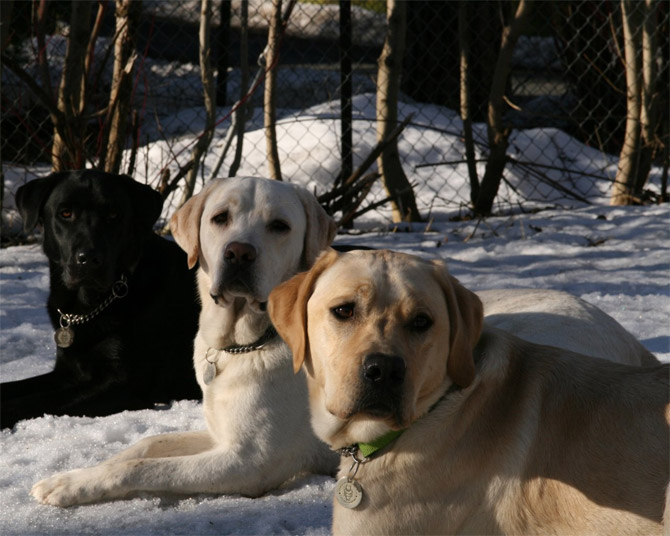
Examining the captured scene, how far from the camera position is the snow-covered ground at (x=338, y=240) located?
9.68 ft

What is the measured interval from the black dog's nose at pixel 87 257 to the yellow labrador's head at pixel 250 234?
564mm

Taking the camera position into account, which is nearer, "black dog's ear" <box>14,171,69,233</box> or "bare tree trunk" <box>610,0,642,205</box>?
"black dog's ear" <box>14,171,69,233</box>

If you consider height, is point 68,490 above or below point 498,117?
below

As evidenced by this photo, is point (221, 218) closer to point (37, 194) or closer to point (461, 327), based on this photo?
point (37, 194)

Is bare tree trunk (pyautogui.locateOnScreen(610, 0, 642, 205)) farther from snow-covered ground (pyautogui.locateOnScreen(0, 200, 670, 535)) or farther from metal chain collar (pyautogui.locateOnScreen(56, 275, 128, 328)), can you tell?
metal chain collar (pyautogui.locateOnScreen(56, 275, 128, 328))

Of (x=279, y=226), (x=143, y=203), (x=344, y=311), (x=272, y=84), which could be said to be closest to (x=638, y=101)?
(x=272, y=84)

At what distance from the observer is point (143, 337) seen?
4.22 m

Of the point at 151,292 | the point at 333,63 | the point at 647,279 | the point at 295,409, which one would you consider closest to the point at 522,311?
the point at 295,409

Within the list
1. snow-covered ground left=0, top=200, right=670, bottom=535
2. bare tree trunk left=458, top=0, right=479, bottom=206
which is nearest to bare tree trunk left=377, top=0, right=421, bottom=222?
snow-covered ground left=0, top=200, right=670, bottom=535

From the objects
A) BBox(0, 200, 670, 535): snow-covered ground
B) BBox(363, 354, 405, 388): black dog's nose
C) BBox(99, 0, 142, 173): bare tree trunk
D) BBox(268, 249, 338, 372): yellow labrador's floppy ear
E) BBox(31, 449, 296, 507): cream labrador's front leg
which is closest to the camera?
BBox(363, 354, 405, 388): black dog's nose

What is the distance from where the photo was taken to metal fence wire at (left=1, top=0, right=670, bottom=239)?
27.3ft

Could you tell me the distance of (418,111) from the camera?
32.4 feet

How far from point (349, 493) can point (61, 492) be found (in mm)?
1222

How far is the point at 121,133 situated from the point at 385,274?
4.78 meters
